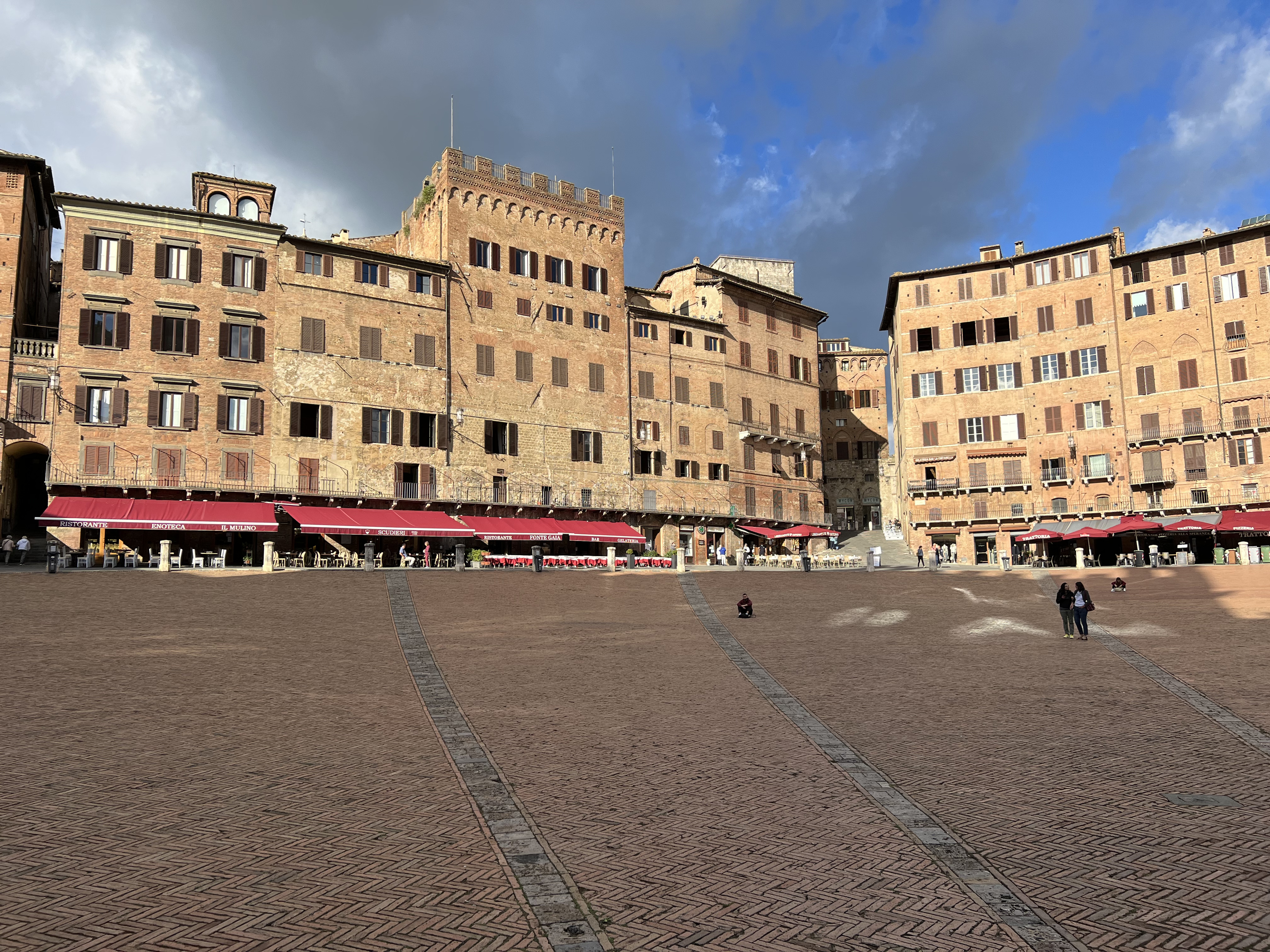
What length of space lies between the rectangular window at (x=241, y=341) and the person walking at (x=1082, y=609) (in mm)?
36812

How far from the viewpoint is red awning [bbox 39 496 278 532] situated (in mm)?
38719

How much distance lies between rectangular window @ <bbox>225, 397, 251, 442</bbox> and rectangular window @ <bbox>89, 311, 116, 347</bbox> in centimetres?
544

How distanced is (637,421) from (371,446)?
16.2 m

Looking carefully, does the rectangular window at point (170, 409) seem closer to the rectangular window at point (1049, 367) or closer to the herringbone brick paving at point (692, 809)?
the herringbone brick paving at point (692, 809)

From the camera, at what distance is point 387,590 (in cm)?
3206

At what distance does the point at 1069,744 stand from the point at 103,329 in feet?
139

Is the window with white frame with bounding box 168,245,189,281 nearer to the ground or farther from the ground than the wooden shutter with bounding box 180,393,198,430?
farther from the ground

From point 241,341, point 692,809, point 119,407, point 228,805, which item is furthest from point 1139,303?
point 228,805

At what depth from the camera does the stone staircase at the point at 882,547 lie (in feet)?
190

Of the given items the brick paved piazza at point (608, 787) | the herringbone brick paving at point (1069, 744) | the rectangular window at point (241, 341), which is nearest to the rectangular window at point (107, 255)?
the rectangular window at point (241, 341)

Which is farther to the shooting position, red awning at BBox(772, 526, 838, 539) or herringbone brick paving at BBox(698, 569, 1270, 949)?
red awning at BBox(772, 526, 838, 539)

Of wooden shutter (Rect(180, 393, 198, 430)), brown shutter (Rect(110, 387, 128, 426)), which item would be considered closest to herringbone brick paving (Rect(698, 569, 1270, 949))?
wooden shutter (Rect(180, 393, 198, 430))

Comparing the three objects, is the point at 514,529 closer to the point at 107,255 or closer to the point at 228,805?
the point at 107,255

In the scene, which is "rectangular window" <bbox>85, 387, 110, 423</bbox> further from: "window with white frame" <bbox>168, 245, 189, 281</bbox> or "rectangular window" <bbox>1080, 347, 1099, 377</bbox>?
"rectangular window" <bbox>1080, 347, 1099, 377</bbox>
